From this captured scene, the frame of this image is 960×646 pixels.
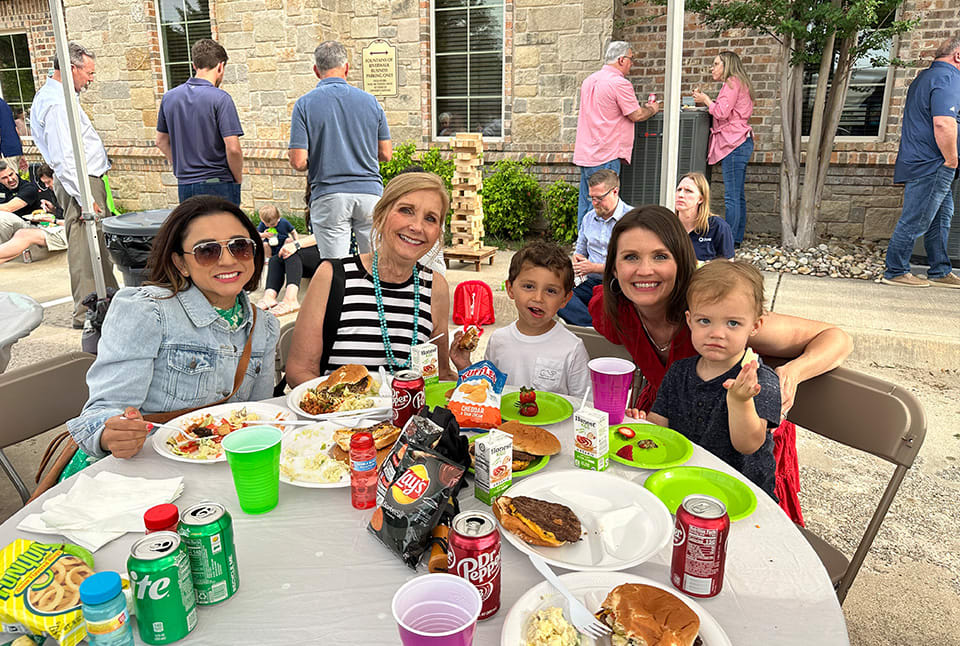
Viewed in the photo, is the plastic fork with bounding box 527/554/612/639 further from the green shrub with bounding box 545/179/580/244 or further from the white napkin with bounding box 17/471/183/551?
the green shrub with bounding box 545/179/580/244

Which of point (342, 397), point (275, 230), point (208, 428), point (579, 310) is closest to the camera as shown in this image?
point (208, 428)

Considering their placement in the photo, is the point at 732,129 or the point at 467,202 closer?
the point at 467,202

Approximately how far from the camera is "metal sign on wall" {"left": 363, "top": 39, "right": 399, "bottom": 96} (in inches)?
338

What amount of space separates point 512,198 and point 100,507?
692 centimetres

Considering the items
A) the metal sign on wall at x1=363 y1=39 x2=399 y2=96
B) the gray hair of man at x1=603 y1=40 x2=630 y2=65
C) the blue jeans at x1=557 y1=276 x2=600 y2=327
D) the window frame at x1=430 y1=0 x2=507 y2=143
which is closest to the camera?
the blue jeans at x1=557 y1=276 x2=600 y2=327

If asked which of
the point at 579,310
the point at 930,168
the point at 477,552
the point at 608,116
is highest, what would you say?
the point at 608,116

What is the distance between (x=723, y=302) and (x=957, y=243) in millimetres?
6058

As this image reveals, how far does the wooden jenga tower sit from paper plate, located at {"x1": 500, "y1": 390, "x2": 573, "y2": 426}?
15.5 ft

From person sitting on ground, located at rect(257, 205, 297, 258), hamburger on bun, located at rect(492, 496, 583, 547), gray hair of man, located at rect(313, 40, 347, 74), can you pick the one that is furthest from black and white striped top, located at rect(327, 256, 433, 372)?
person sitting on ground, located at rect(257, 205, 297, 258)

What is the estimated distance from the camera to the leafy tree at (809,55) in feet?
19.2

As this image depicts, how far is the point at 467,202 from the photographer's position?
6625 millimetres

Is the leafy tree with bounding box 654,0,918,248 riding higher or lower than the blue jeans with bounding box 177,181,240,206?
higher

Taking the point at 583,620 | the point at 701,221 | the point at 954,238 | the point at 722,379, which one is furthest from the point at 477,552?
the point at 954,238

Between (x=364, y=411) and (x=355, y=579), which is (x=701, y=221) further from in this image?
(x=355, y=579)
